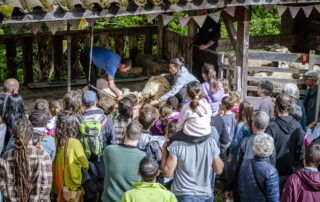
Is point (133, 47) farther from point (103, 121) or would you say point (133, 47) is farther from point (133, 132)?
point (133, 132)

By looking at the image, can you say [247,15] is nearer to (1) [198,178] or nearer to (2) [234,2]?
(2) [234,2]

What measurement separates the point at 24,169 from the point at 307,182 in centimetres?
295

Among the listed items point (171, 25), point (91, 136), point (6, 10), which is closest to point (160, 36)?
point (171, 25)

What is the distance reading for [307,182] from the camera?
4660 millimetres

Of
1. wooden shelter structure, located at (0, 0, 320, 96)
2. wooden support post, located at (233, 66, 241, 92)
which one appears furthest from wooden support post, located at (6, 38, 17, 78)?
A: wooden support post, located at (233, 66, 241, 92)

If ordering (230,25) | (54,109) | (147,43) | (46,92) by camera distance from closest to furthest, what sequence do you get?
1. (54,109)
2. (230,25)
3. (46,92)
4. (147,43)

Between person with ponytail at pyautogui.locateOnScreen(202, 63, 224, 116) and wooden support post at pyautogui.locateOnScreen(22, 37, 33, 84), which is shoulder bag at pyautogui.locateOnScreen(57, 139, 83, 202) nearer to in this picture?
person with ponytail at pyautogui.locateOnScreen(202, 63, 224, 116)

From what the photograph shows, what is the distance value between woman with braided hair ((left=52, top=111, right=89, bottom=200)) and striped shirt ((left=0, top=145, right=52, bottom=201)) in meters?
0.36

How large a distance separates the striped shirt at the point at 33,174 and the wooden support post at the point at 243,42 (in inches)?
239

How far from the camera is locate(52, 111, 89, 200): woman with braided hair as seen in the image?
5547mm

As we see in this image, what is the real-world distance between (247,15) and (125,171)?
602 centimetres

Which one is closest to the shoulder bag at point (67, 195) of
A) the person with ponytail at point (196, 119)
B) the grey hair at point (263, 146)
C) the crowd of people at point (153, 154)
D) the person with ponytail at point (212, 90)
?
the crowd of people at point (153, 154)

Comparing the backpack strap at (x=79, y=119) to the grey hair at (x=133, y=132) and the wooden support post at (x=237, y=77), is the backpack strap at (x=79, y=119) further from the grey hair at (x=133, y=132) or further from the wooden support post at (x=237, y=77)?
the wooden support post at (x=237, y=77)

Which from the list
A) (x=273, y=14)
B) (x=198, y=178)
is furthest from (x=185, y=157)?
(x=273, y=14)
